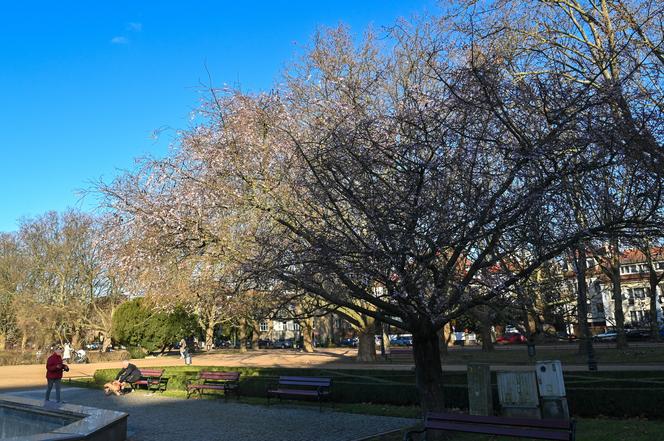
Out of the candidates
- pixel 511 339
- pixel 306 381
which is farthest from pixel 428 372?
pixel 511 339

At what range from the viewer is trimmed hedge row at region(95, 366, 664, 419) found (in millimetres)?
10578

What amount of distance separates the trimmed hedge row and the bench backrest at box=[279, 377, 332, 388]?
1.12 metres

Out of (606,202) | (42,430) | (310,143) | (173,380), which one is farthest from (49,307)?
(606,202)

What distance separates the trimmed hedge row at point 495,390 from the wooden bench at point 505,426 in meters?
5.40

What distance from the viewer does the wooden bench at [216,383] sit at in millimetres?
16656

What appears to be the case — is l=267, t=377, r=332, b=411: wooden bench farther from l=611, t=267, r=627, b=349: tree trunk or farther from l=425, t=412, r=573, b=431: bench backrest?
l=611, t=267, r=627, b=349: tree trunk

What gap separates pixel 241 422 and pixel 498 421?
7.13 metres

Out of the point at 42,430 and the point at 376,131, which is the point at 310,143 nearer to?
the point at 376,131

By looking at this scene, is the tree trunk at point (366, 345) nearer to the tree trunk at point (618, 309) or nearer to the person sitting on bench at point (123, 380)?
the person sitting on bench at point (123, 380)

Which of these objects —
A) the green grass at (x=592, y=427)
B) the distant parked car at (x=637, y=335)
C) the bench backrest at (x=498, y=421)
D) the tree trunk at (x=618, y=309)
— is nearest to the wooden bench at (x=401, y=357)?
the tree trunk at (x=618, y=309)

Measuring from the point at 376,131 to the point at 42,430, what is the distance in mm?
9571

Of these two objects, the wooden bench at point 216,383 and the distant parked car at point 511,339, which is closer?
the wooden bench at point 216,383

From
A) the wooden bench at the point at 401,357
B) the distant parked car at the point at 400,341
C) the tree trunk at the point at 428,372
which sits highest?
the tree trunk at the point at 428,372

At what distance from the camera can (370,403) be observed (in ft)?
46.9
